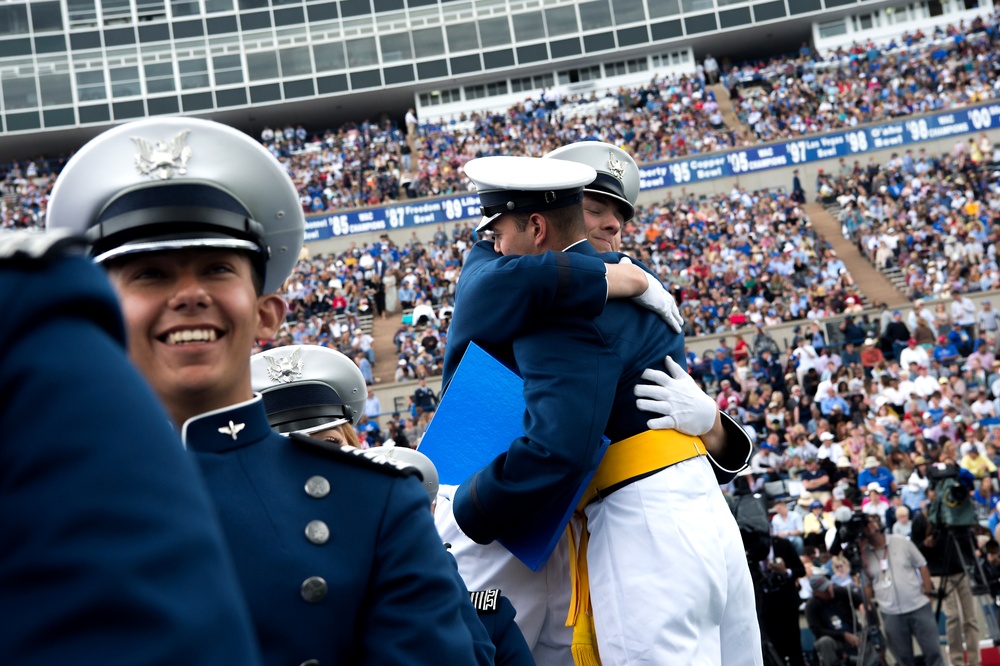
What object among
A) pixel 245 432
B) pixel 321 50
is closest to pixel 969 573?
pixel 245 432

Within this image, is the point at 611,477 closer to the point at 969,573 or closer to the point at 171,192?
the point at 171,192

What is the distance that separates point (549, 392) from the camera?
317cm

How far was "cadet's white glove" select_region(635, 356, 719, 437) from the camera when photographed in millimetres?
3381

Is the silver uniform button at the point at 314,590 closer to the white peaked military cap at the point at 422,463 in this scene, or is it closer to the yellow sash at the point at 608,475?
the yellow sash at the point at 608,475

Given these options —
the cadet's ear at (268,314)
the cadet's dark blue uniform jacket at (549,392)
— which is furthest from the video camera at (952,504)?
the cadet's ear at (268,314)

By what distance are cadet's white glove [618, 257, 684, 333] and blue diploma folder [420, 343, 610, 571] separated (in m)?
0.48

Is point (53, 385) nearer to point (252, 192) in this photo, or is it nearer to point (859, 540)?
point (252, 192)

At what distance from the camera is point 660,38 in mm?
46500

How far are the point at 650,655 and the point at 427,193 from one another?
34.6 m

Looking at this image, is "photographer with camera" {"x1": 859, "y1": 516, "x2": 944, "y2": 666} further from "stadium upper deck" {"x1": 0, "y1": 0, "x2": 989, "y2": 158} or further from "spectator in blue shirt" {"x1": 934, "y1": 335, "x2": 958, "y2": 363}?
"stadium upper deck" {"x1": 0, "y1": 0, "x2": 989, "y2": 158}

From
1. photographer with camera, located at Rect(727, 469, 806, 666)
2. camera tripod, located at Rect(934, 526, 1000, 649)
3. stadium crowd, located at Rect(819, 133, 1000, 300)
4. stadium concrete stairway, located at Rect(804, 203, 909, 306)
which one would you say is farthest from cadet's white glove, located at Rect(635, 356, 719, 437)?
stadium concrete stairway, located at Rect(804, 203, 909, 306)

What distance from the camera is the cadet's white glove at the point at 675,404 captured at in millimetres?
3381

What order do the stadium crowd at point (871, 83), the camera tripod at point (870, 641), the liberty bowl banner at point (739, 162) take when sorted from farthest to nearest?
the stadium crowd at point (871, 83), the liberty bowl banner at point (739, 162), the camera tripod at point (870, 641)

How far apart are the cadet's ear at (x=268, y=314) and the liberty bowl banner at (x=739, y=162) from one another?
108 feet
